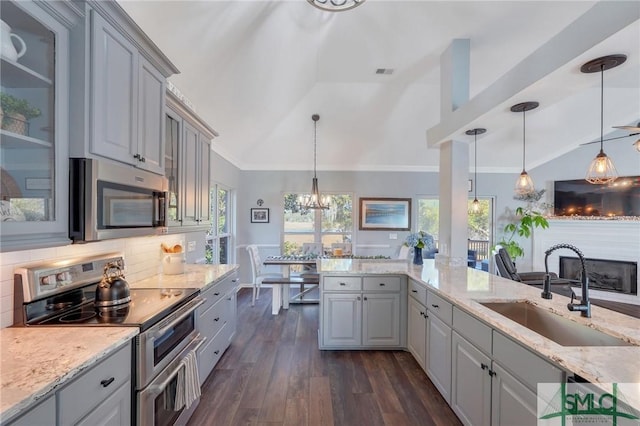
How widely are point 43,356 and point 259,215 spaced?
524 cm

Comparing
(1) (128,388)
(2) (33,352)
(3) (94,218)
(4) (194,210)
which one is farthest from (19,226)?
(4) (194,210)

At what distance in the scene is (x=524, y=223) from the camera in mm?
6000

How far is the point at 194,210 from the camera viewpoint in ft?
9.95

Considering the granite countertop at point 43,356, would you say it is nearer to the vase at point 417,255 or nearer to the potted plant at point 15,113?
the potted plant at point 15,113

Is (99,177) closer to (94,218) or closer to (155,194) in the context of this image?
(94,218)

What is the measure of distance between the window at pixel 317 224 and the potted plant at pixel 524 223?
11.1 ft

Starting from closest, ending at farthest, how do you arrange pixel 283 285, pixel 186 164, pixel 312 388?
1. pixel 312 388
2. pixel 186 164
3. pixel 283 285

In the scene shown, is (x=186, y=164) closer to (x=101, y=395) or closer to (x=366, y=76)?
(x=101, y=395)

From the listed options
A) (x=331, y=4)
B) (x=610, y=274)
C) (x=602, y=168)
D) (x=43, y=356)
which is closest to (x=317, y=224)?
(x=331, y=4)

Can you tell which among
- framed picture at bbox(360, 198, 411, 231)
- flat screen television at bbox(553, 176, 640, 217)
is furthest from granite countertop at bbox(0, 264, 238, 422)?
flat screen television at bbox(553, 176, 640, 217)

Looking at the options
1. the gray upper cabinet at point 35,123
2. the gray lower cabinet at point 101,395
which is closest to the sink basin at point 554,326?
the gray lower cabinet at point 101,395

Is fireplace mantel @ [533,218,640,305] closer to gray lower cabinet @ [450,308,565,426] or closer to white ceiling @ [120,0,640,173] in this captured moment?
white ceiling @ [120,0,640,173]

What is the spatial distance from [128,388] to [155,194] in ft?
4.00

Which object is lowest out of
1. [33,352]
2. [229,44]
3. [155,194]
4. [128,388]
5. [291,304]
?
[291,304]
